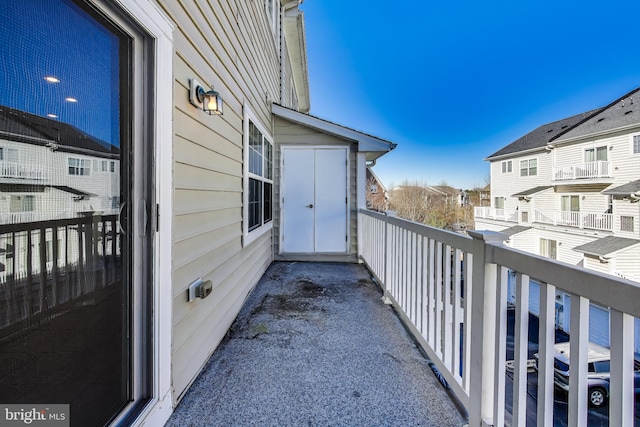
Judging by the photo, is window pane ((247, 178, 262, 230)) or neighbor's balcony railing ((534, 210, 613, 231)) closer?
window pane ((247, 178, 262, 230))

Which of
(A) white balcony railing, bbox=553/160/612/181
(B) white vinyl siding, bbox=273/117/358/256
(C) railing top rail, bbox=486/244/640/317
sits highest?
(A) white balcony railing, bbox=553/160/612/181

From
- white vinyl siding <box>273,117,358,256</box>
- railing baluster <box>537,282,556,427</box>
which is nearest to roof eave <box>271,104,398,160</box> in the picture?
white vinyl siding <box>273,117,358,256</box>

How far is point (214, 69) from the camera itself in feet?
7.11

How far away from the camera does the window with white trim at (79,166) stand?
0.97m

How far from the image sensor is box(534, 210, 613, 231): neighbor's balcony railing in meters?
10.4

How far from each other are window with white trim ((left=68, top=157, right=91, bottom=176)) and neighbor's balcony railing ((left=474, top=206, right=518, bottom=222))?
56.6 ft

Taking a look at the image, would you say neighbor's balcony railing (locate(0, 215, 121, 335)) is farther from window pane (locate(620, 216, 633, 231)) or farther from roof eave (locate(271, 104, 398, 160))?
window pane (locate(620, 216, 633, 231))

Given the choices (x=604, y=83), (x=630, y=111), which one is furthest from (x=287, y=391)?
(x=604, y=83)

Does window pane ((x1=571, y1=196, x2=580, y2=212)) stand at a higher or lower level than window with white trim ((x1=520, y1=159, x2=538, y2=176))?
lower

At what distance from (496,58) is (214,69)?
20.1m

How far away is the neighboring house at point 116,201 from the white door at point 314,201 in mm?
2478

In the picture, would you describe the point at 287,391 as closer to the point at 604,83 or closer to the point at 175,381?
the point at 175,381

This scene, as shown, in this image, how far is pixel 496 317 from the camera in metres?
1.20

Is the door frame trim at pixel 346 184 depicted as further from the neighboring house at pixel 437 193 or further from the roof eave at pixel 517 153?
the neighboring house at pixel 437 193
